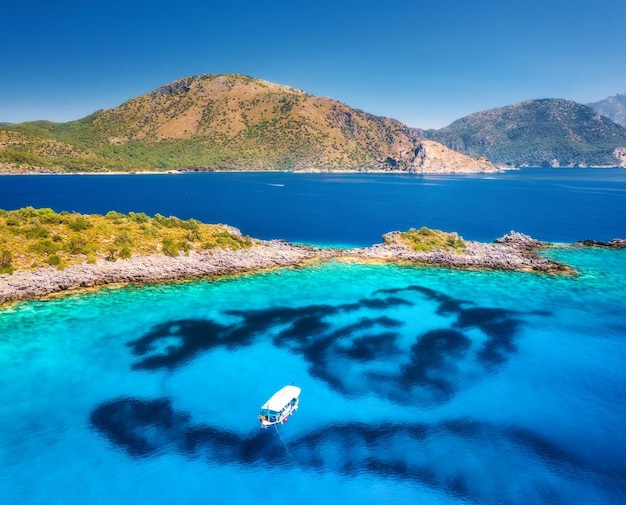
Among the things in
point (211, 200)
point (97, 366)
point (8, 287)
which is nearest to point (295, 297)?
point (97, 366)

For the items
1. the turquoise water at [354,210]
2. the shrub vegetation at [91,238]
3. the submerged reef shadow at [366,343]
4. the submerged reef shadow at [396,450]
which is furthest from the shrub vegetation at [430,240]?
the submerged reef shadow at [396,450]

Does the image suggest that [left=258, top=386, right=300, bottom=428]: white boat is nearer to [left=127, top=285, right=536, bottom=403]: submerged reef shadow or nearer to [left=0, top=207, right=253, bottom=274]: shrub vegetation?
[left=127, top=285, right=536, bottom=403]: submerged reef shadow

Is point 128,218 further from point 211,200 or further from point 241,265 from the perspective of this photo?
point 211,200

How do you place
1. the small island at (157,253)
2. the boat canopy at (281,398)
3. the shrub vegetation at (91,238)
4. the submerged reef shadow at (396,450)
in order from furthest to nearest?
the shrub vegetation at (91,238) → the small island at (157,253) → the boat canopy at (281,398) → the submerged reef shadow at (396,450)

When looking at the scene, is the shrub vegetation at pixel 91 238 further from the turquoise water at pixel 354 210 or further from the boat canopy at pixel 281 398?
→ the boat canopy at pixel 281 398

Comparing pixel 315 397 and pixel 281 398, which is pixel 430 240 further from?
pixel 281 398

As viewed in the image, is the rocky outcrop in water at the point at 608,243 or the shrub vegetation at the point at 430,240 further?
the rocky outcrop in water at the point at 608,243
